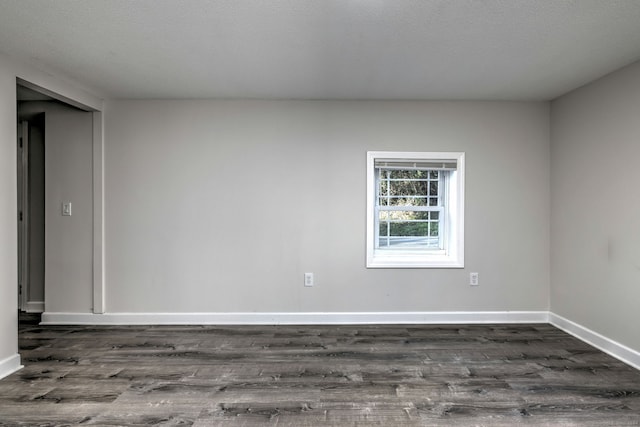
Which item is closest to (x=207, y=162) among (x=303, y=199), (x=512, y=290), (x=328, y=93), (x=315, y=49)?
(x=303, y=199)

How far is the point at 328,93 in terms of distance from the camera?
11.4 feet

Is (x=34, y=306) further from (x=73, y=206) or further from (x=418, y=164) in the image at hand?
(x=418, y=164)

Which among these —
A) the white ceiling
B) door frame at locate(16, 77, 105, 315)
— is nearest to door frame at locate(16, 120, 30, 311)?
door frame at locate(16, 77, 105, 315)

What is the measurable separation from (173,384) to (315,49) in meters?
2.38

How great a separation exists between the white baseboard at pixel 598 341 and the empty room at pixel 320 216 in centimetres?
2

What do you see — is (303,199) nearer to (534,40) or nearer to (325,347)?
(325,347)

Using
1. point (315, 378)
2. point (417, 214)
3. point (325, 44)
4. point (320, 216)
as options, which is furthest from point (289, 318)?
point (325, 44)

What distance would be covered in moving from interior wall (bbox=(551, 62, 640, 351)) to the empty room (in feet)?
0.06

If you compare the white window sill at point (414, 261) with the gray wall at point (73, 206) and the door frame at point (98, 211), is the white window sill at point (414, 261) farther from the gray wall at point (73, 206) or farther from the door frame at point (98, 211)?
the gray wall at point (73, 206)

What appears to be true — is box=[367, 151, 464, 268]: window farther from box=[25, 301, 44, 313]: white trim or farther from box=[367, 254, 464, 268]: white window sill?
box=[25, 301, 44, 313]: white trim

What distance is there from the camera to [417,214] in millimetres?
3934

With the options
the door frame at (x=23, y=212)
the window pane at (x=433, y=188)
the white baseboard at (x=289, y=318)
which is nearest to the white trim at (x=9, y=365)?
the white baseboard at (x=289, y=318)

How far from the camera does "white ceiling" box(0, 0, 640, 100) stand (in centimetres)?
200

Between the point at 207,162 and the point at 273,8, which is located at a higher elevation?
the point at 273,8
